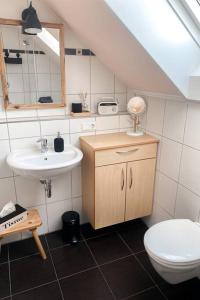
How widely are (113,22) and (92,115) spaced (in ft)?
2.81

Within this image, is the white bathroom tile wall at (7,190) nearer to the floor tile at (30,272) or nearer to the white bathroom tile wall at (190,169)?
the floor tile at (30,272)

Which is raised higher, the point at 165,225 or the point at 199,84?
the point at 199,84

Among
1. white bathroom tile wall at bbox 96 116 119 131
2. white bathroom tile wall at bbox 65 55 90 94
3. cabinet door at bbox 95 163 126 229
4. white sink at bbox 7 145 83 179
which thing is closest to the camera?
white sink at bbox 7 145 83 179

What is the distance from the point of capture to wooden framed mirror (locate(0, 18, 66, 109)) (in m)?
1.68

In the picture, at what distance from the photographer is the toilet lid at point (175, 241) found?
1.27 metres

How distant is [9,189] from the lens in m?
1.86

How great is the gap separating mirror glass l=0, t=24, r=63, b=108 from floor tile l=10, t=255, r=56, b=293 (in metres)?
1.24

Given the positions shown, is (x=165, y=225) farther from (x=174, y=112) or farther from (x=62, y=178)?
(x=62, y=178)

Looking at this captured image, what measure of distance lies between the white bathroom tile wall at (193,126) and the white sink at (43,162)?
79 centimetres

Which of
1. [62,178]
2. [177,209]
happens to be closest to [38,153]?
[62,178]

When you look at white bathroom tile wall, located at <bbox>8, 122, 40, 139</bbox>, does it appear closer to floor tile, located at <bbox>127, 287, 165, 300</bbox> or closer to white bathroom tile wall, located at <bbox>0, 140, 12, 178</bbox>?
white bathroom tile wall, located at <bbox>0, 140, 12, 178</bbox>

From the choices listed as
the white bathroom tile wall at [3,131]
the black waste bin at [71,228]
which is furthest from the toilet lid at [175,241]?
the white bathroom tile wall at [3,131]

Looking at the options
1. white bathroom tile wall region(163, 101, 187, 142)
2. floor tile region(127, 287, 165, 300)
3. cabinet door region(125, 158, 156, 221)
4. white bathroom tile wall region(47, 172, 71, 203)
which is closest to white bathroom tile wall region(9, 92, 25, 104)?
white bathroom tile wall region(47, 172, 71, 203)

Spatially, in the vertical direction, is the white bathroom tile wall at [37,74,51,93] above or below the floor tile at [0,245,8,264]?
above
